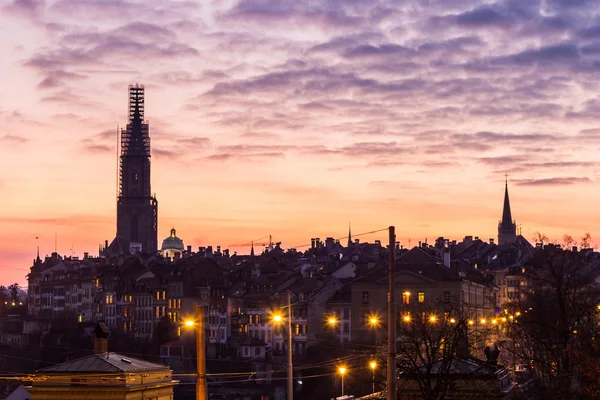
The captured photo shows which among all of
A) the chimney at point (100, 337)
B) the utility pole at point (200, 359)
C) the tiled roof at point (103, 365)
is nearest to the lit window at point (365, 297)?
the chimney at point (100, 337)

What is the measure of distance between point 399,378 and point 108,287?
14749 centimetres

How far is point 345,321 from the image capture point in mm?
140625

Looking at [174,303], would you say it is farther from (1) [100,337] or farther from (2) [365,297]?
(1) [100,337]

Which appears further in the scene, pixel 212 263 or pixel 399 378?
pixel 212 263

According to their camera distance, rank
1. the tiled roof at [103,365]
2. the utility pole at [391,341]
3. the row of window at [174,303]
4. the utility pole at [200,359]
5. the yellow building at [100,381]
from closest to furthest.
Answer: the utility pole at [391,341], the utility pole at [200,359], the yellow building at [100,381], the tiled roof at [103,365], the row of window at [174,303]

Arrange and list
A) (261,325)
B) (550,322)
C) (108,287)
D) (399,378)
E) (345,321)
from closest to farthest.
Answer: (399,378) → (550,322) → (345,321) → (261,325) → (108,287)

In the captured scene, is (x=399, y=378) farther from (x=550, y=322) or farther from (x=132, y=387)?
(x=550, y=322)

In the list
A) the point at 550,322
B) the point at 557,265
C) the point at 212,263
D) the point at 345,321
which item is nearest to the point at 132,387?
the point at 557,265

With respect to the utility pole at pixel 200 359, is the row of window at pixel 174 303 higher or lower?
higher

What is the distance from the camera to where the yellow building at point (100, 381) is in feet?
151

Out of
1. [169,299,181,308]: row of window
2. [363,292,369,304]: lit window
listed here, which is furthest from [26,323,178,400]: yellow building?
[169,299,181,308]: row of window

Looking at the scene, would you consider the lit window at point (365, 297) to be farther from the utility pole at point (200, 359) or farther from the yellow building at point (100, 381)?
the utility pole at point (200, 359)

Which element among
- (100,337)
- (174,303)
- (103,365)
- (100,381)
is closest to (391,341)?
(100,381)

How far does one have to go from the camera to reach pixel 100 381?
46375mm
